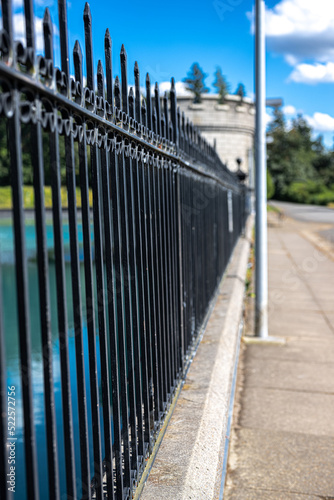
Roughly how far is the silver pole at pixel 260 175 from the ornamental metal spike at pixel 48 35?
207 inches

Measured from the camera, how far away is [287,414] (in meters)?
4.22

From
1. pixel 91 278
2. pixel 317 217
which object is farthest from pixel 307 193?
pixel 91 278

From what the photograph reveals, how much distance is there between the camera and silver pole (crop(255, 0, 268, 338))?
6348mm

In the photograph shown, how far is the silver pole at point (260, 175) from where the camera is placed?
6.35m

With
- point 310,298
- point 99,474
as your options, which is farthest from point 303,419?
point 310,298

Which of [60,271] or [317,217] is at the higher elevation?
[60,271]

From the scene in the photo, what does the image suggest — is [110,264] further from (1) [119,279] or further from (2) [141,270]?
(2) [141,270]

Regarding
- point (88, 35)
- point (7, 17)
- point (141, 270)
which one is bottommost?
point (141, 270)

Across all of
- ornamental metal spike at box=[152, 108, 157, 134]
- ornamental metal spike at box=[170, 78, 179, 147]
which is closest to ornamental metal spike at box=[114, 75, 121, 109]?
ornamental metal spike at box=[152, 108, 157, 134]

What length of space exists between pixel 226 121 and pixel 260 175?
81.3ft

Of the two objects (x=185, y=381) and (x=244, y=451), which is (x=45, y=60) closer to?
(x=185, y=381)

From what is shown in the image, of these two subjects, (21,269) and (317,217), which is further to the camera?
(317,217)

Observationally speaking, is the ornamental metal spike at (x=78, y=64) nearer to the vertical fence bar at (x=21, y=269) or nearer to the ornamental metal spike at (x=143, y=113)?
the vertical fence bar at (x=21, y=269)

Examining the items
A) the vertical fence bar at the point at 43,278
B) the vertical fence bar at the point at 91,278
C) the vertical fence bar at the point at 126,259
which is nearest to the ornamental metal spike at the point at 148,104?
the vertical fence bar at the point at 126,259
